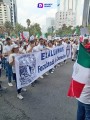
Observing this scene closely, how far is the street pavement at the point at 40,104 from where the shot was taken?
13.5ft

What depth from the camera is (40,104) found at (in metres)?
4.73

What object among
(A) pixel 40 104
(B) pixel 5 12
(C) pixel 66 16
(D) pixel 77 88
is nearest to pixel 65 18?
(C) pixel 66 16

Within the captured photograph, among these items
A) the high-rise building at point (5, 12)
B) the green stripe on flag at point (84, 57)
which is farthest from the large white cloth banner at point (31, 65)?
the high-rise building at point (5, 12)

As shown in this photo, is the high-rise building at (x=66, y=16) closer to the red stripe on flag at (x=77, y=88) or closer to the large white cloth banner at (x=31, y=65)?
the large white cloth banner at (x=31, y=65)

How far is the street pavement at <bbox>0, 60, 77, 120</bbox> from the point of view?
4105 millimetres

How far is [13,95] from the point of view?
213 inches

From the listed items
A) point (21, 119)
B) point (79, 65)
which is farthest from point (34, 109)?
point (79, 65)

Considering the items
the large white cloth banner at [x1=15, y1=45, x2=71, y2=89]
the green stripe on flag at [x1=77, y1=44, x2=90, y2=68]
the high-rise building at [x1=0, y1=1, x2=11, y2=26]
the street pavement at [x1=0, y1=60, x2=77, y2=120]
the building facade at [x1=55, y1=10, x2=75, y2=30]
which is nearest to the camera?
the green stripe on flag at [x1=77, y1=44, x2=90, y2=68]

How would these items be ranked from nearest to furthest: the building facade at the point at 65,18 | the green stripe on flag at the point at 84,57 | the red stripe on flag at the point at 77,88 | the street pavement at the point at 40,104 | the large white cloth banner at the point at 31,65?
1. the green stripe on flag at the point at 84,57
2. the red stripe on flag at the point at 77,88
3. the street pavement at the point at 40,104
4. the large white cloth banner at the point at 31,65
5. the building facade at the point at 65,18

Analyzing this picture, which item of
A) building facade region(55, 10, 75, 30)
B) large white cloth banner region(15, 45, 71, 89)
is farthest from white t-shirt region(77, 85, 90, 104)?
building facade region(55, 10, 75, 30)

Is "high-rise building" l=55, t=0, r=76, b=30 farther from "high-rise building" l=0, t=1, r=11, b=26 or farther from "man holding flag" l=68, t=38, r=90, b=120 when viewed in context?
"man holding flag" l=68, t=38, r=90, b=120

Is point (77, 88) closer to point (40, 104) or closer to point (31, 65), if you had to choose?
point (40, 104)

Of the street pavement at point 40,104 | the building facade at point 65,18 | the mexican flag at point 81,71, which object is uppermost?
the building facade at point 65,18

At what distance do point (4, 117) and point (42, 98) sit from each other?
1.38 m
